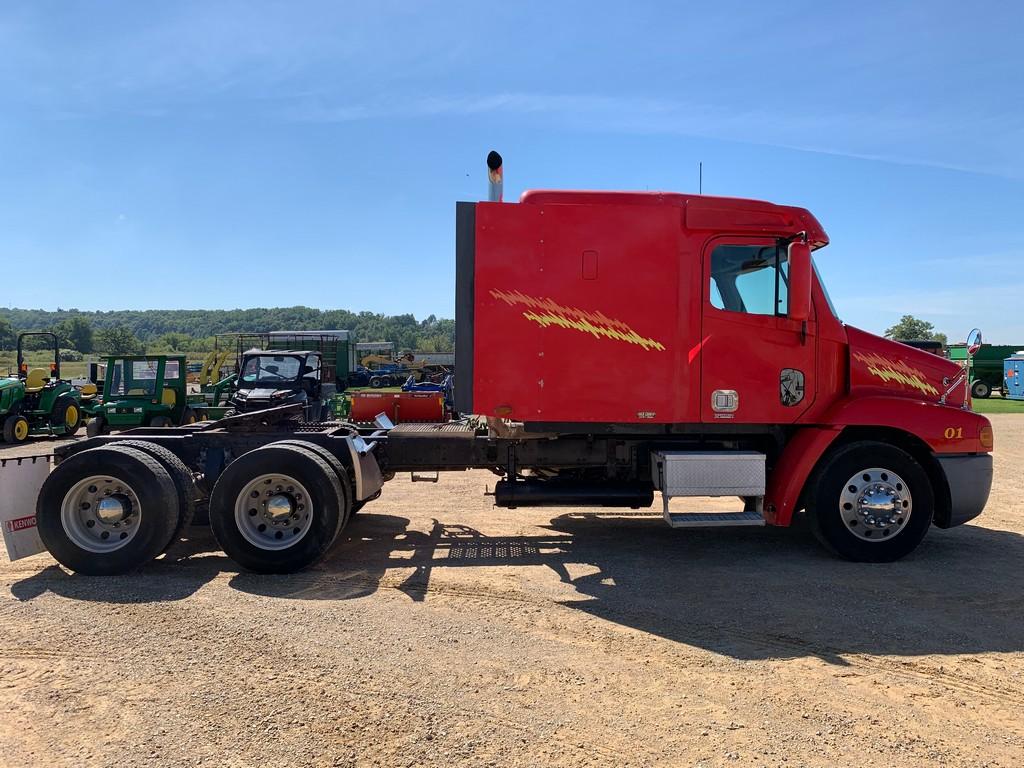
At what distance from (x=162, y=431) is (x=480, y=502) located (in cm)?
372

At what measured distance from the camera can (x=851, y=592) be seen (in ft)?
16.8

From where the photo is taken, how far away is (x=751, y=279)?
231 inches

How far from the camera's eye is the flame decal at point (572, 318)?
5.73m

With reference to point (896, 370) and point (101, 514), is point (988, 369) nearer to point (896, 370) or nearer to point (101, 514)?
point (896, 370)

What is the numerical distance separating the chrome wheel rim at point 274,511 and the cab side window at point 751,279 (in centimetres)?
395

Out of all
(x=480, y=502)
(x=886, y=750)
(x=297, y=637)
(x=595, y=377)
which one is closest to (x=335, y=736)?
A: (x=297, y=637)

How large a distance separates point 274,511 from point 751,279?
454 centimetres

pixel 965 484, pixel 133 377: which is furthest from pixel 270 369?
pixel 965 484

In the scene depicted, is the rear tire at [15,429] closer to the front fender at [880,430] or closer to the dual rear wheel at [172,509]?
the dual rear wheel at [172,509]

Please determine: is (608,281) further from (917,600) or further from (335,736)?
(335,736)

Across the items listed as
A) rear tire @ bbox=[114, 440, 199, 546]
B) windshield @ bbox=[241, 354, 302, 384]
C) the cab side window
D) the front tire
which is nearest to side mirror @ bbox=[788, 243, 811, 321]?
the cab side window

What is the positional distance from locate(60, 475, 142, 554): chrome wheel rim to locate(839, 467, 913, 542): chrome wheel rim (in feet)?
19.7

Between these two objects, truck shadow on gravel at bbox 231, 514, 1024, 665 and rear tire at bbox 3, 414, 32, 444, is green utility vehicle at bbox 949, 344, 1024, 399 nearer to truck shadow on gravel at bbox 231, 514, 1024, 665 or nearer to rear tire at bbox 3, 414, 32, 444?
truck shadow on gravel at bbox 231, 514, 1024, 665

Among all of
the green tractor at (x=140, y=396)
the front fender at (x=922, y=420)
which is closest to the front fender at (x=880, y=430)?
the front fender at (x=922, y=420)
